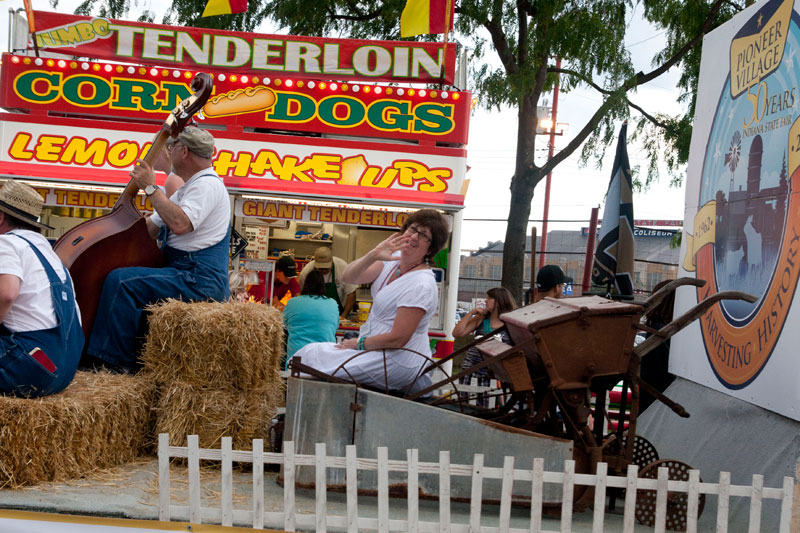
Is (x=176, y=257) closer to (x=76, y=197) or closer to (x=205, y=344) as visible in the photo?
(x=205, y=344)

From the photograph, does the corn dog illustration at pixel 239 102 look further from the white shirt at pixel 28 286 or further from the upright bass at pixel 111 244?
the white shirt at pixel 28 286

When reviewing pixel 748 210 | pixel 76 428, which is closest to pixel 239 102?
pixel 748 210

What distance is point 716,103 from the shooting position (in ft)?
19.4

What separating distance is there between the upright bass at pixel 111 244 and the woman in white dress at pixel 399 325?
44.8 inches

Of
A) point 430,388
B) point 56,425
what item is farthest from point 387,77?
point 56,425

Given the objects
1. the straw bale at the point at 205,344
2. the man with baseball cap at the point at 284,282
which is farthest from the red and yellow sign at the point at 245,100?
the straw bale at the point at 205,344

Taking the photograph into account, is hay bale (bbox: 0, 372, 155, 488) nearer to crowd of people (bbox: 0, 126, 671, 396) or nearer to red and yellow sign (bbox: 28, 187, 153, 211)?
crowd of people (bbox: 0, 126, 671, 396)

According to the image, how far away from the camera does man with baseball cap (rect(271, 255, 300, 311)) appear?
9633 mm

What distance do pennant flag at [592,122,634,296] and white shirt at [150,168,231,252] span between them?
12.7 ft

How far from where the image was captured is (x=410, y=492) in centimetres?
346

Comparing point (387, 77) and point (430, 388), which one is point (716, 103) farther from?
point (387, 77)

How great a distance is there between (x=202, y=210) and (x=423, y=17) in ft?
24.3

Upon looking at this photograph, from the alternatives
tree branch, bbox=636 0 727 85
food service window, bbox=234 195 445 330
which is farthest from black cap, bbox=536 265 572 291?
tree branch, bbox=636 0 727 85

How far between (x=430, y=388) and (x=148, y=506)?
4.79 ft
